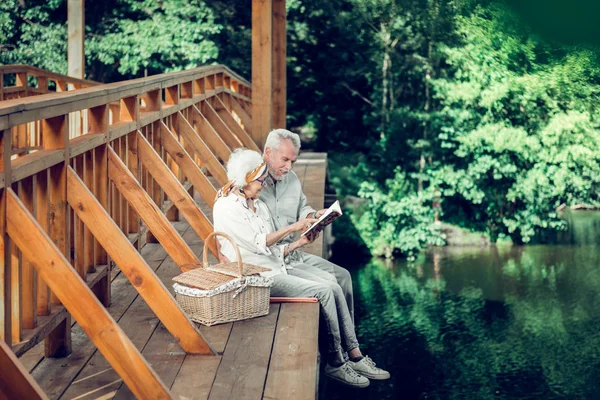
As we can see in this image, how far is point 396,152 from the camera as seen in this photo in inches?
850

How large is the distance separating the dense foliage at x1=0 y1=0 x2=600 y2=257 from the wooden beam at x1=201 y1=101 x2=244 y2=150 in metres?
10.1

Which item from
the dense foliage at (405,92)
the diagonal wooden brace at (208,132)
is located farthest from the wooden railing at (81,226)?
the dense foliage at (405,92)

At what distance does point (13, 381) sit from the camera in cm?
238

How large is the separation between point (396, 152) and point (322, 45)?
10.0 ft

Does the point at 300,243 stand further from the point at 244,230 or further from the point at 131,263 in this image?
the point at 131,263

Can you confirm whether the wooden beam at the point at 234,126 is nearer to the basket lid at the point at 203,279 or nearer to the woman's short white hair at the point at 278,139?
the woman's short white hair at the point at 278,139

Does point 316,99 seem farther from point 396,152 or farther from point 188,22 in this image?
point 188,22

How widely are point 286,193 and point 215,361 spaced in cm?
139

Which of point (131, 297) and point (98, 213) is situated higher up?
point (98, 213)

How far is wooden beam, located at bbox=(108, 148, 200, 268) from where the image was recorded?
13.5 feet

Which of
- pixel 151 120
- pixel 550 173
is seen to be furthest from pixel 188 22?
pixel 151 120

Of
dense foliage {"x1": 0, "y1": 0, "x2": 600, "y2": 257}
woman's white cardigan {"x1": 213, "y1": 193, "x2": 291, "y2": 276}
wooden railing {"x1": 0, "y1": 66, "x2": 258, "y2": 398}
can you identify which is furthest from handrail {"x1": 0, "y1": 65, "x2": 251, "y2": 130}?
dense foliage {"x1": 0, "y1": 0, "x2": 600, "y2": 257}

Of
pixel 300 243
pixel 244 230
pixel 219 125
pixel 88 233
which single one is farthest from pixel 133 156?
pixel 219 125

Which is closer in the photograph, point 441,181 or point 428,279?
point 428,279
